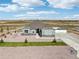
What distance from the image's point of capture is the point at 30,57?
24031 mm

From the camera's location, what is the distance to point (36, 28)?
58562 mm

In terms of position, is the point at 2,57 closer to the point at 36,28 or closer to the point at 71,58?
the point at 71,58

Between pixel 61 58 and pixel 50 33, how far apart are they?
28759 millimetres

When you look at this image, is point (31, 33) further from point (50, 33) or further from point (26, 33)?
point (50, 33)

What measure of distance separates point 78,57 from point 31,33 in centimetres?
3433

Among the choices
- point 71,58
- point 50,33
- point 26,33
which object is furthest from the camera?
point 26,33

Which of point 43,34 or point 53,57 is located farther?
point 43,34

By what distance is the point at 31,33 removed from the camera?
2238 inches

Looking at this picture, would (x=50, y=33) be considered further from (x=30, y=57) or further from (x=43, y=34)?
(x=30, y=57)

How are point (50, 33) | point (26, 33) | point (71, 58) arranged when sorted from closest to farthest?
point (71, 58) → point (50, 33) → point (26, 33)

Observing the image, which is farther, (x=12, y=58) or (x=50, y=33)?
(x=50, y=33)

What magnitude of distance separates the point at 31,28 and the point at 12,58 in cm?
3520

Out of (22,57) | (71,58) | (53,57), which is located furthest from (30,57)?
(71,58)

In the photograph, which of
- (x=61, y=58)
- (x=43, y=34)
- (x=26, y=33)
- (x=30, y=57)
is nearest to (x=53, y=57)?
(x=61, y=58)
